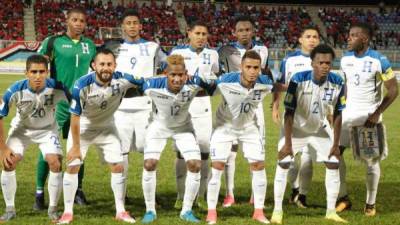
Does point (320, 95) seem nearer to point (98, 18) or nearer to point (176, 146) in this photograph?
point (176, 146)

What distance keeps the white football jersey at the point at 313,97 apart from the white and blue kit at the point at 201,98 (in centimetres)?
117

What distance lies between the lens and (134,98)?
7.39 metres

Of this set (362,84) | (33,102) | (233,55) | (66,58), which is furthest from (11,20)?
(362,84)

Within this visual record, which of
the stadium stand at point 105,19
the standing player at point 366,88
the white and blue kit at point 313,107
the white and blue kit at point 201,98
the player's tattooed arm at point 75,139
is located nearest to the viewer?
the player's tattooed arm at point 75,139

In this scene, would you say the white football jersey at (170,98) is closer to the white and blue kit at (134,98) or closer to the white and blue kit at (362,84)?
the white and blue kit at (134,98)

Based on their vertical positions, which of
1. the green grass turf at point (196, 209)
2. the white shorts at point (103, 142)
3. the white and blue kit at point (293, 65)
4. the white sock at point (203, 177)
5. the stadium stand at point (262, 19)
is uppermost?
the stadium stand at point (262, 19)

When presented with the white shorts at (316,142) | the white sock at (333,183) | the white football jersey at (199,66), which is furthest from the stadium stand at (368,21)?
the white sock at (333,183)

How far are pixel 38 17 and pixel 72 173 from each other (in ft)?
111

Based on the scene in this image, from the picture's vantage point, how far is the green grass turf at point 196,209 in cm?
690

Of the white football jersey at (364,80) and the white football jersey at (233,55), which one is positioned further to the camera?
the white football jersey at (233,55)

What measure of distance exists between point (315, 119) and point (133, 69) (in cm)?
237

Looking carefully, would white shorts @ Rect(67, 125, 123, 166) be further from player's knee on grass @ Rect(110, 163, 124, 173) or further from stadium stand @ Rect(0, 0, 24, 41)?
stadium stand @ Rect(0, 0, 24, 41)

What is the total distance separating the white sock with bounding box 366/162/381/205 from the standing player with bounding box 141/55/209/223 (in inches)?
86.7

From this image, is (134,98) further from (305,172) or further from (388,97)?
(388,97)
